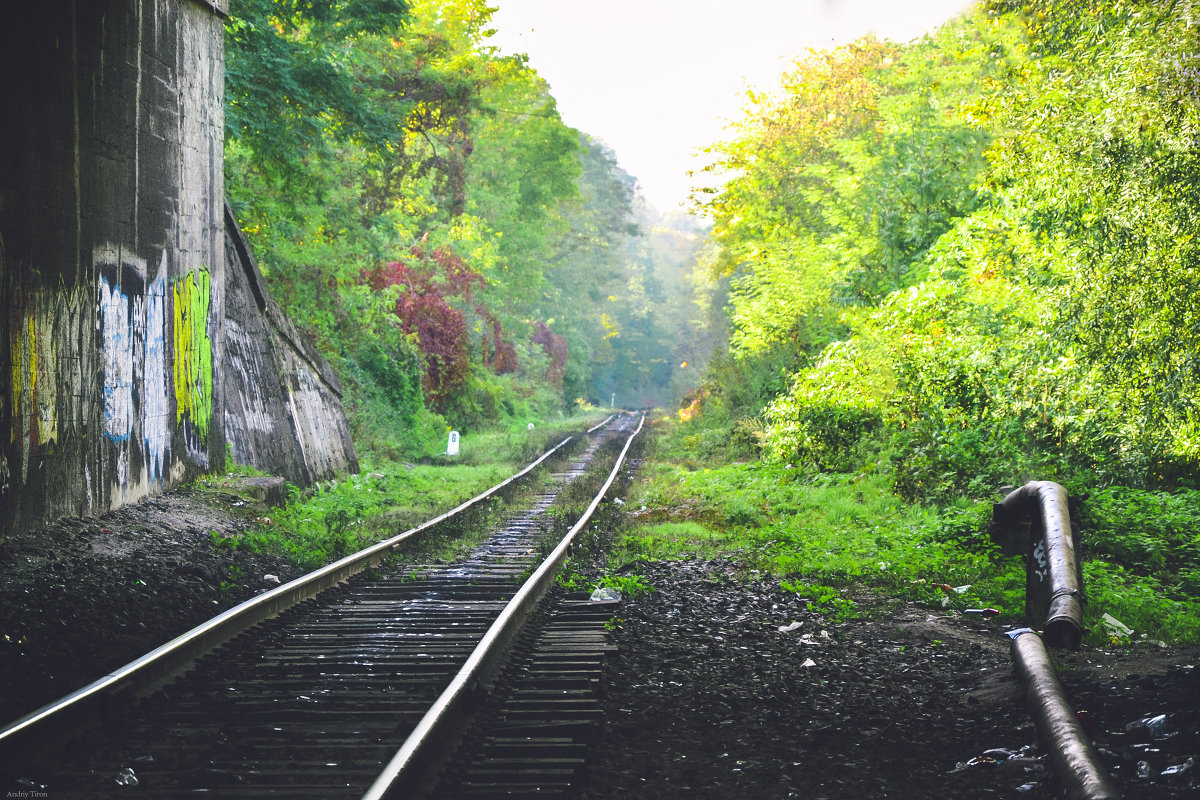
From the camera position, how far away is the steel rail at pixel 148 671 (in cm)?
436

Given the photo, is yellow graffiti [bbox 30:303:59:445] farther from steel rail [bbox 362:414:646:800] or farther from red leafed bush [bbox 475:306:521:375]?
red leafed bush [bbox 475:306:521:375]

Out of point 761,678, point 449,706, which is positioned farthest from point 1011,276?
point 449,706

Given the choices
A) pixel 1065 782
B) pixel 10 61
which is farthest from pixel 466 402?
pixel 1065 782

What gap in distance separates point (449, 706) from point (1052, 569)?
433 cm

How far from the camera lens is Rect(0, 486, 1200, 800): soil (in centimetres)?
449

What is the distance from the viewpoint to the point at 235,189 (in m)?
16.3

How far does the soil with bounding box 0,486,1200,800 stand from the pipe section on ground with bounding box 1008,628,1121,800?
5.9 inches

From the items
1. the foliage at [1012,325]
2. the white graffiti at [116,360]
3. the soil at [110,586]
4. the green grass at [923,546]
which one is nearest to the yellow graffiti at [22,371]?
the soil at [110,586]

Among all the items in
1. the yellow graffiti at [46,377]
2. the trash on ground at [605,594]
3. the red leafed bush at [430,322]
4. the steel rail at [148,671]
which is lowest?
the trash on ground at [605,594]

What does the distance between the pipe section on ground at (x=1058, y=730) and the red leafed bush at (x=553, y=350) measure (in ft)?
139

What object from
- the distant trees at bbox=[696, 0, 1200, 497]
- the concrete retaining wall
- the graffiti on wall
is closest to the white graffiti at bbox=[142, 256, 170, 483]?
the concrete retaining wall

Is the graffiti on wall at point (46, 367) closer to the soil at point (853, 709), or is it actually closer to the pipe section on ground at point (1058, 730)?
the soil at point (853, 709)

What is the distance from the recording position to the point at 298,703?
5199mm

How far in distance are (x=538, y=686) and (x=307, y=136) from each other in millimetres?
12808
